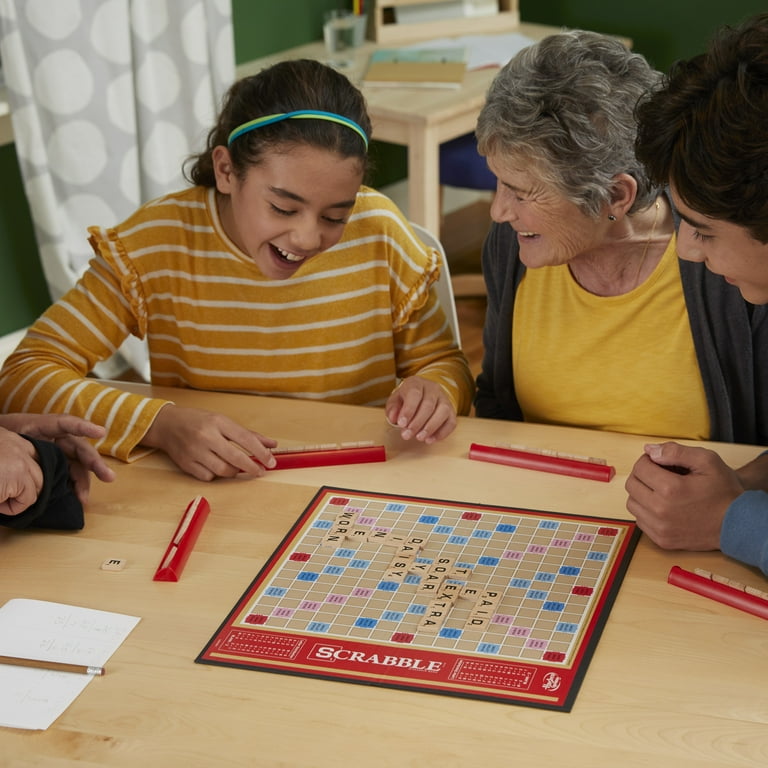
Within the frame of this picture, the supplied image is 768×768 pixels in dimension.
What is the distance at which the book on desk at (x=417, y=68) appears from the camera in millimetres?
3400

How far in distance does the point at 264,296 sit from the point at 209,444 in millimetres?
405

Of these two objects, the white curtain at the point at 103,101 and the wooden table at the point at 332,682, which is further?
the white curtain at the point at 103,101

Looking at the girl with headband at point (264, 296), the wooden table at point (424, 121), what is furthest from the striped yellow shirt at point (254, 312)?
the wooden table at point (424, 121)

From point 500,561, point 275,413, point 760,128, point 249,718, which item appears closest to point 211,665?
point 249,718

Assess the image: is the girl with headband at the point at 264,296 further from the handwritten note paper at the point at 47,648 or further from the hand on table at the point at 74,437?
the handwritten note paper at the point at 47,648

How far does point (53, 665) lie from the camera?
3.68 ft

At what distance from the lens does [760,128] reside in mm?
1135

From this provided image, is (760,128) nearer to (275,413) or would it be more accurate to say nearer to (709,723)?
(709,723)

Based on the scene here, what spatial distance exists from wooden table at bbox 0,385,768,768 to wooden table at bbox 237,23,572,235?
1934 mm

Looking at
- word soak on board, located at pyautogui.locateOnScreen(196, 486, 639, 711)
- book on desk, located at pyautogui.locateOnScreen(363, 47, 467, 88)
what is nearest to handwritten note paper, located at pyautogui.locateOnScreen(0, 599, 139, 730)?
word soak on board, located at pyautogui.locateOnScreen(196, 486, 639, 711)

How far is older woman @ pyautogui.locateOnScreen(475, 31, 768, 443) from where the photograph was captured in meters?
1.52

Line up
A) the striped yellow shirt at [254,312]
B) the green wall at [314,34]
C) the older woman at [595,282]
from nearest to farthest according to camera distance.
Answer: the older woman at [595,282]
the striped yellow shirt at [254,312]
the green wall at [314,34]

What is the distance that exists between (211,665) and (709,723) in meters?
0.47

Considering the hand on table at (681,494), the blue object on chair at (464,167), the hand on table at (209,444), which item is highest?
the hand on table at (681,494)
